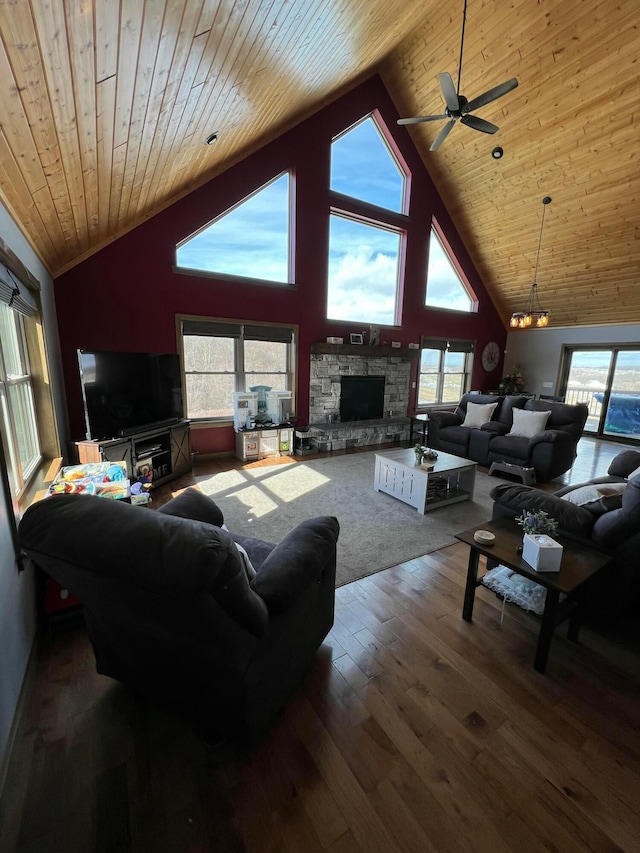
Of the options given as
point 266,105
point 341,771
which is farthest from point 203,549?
point 266,105

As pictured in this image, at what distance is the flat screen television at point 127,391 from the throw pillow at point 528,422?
461cm

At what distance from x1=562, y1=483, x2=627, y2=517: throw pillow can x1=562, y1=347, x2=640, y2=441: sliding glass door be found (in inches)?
239

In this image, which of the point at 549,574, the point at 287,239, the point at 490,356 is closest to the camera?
the point at 549,574

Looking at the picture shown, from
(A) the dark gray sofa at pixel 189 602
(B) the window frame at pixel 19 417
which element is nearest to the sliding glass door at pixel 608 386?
(A) the dark gray sofa at pixel 189 602

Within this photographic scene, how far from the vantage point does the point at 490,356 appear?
8.39 meters

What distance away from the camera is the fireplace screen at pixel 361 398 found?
6188 mm

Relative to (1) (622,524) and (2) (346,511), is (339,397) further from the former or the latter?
(1) (622,524)

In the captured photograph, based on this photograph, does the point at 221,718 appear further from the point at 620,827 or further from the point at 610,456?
the point at 610,456

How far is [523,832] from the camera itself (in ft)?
3.79

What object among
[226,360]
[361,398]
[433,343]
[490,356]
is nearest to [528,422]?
[361,398]

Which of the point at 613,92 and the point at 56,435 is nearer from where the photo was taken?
the point at 56,435

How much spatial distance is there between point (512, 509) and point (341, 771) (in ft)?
5.82

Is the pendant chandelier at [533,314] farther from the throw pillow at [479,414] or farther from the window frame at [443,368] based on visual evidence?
the throw pillow at [479,414]

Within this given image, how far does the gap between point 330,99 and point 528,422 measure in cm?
550
